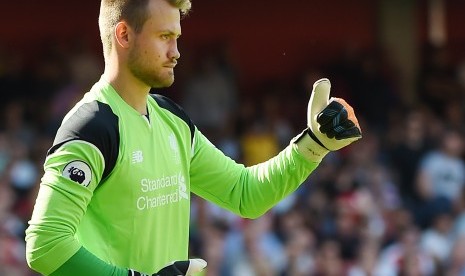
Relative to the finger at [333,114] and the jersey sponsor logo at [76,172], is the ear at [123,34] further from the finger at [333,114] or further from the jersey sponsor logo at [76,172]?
the finger at [333,114]

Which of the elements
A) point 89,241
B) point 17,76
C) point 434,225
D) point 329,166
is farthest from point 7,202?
point 89,241

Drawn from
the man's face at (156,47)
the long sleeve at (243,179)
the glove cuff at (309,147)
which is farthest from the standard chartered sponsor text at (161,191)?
the glove cuff at (309,147)

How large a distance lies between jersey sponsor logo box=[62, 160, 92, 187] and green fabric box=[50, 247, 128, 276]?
213mm

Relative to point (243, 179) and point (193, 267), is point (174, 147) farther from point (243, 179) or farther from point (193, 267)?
→ point (193, 267)

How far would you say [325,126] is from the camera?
155 inches

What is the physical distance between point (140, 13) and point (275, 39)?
940 centimetres

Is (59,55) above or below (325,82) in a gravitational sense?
above

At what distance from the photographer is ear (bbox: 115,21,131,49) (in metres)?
3.75

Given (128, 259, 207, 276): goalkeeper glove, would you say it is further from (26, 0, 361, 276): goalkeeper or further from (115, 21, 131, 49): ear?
(115, 21, 131, 49): ear

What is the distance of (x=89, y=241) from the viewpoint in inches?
145

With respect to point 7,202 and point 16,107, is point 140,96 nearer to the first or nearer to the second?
point 7,202

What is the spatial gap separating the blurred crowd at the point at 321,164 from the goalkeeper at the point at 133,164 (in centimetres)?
501

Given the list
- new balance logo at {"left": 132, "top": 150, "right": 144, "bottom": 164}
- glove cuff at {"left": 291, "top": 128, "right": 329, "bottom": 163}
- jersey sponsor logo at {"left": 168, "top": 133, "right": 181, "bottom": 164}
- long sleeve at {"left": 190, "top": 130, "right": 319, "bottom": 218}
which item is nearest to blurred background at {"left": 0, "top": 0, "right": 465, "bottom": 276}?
long sleeve at {"left": 190, "top": 130, "right": 319, "bottom": 218}

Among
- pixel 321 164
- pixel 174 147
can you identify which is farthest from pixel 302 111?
pixel 174 147
